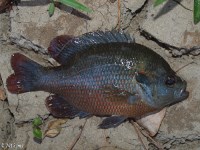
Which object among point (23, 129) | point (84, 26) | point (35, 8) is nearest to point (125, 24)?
point (84, 26)

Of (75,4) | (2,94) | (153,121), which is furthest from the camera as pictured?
(2,94)

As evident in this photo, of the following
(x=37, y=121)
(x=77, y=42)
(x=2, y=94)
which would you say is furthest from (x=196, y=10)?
(x=2, y=94)

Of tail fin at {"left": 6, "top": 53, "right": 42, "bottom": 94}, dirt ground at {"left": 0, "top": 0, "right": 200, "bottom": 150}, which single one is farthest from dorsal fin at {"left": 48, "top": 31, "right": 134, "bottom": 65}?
tail fin at {"left": 6, "top": 53, "right": 42, "bottom": 94}

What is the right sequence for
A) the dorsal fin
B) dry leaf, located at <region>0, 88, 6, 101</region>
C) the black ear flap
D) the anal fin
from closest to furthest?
1. the black ear flap
2. the dorsal fin
3. the anal fin
4. dry leaf, located at <region>0, 88, 6, 101</region>

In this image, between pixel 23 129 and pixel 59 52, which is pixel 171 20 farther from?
pixel 23 129

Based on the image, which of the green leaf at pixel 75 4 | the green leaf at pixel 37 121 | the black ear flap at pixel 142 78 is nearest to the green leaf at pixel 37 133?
the green leaf at pixel 37 121

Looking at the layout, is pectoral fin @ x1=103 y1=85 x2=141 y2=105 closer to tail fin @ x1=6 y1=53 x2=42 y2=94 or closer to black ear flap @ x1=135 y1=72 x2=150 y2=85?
black ear flap @ x1=135 y1=72 x2=150 y2=85

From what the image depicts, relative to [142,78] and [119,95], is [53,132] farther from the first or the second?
[142,78]
